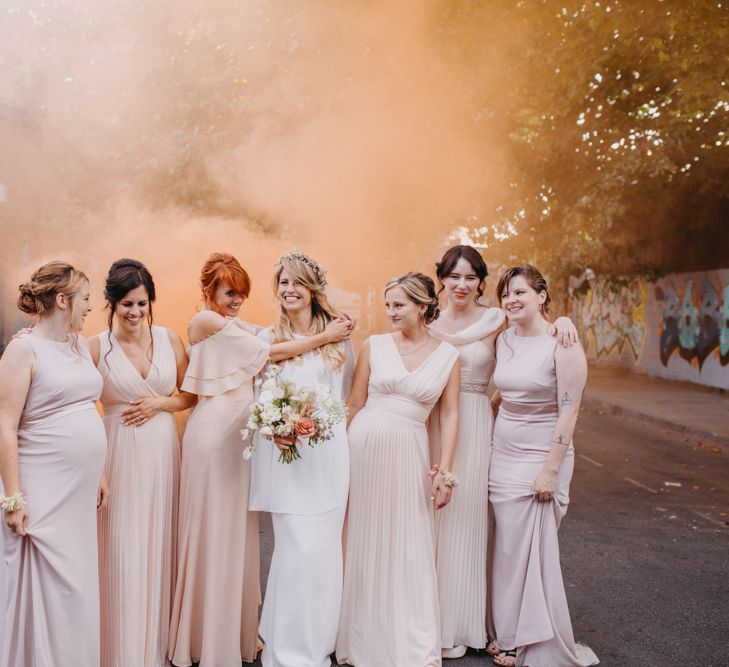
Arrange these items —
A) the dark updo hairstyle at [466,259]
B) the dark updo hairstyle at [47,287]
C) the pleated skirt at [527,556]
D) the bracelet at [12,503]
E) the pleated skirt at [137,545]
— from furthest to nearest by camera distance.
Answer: the dark updo hairstyle at [466,259] < the pleated skirt at [527,556] < the pleated skirt at [137,545] < the dark updo hairstyle at [47,287] < the bracelet at [12,503]

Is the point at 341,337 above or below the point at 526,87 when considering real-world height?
below

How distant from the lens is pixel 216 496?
406 centimetres

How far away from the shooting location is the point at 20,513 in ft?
11.0

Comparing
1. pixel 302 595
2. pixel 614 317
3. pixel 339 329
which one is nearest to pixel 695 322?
pixel 614 317

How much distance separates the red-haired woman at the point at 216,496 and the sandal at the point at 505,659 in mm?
1399

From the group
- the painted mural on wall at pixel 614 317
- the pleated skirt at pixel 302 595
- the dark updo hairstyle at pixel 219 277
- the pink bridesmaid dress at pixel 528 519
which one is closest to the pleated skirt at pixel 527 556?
the pink bridesmaid dress at pixel 528 519

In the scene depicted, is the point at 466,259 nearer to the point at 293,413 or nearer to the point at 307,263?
the point at 307,263

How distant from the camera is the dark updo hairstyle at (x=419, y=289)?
14.0 ft

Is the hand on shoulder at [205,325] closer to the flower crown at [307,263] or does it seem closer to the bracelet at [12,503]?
the flower crown at [307,263]

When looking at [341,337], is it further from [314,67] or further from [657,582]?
[314,67]

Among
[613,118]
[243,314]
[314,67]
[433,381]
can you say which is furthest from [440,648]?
[613,118]

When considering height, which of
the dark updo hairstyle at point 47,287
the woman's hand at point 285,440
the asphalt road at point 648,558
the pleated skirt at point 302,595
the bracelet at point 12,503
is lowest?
the asphalt road at point 648,558

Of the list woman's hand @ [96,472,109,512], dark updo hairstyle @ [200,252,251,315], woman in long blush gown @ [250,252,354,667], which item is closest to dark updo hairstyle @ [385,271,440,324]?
woman in long blush gown @ [250,252,354,667]

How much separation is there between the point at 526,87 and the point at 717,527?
671 centimetres
